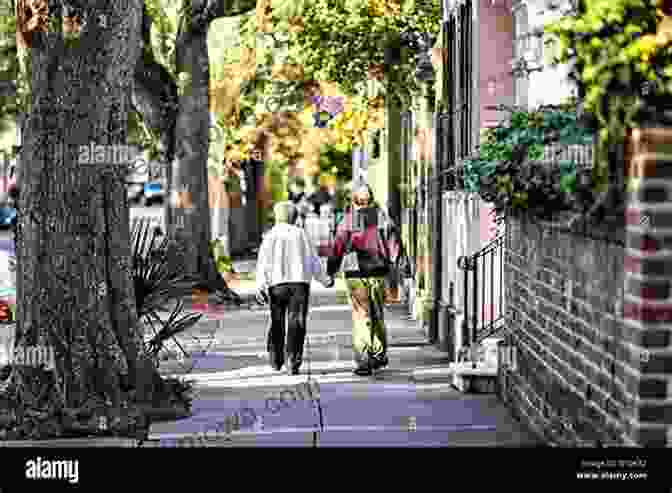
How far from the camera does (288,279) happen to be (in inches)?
593

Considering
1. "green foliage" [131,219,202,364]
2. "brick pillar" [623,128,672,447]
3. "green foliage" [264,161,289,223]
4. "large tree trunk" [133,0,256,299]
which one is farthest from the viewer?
"green foliage" [264,161,289,223]

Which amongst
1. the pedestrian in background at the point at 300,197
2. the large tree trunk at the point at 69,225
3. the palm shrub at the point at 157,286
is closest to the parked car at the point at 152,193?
the pedestrian in background at the point at 300,197

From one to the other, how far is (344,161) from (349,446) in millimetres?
37236

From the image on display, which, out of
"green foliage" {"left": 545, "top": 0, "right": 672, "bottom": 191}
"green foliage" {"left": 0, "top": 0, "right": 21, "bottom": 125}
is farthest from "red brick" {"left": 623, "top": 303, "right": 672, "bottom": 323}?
"green foliage" {"left": 0, "top": 0, "right": 21, "bottom": 125}

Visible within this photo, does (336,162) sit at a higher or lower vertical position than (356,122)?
lower

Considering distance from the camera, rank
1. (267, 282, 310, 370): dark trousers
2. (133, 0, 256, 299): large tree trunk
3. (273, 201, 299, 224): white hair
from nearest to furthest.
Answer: (267, 282, 310, 370): dark trousers
(273, 201, 299, 224): white hair
(133, 0, 256, 299): large tree trunk

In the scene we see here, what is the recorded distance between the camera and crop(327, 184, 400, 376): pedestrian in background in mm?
14844

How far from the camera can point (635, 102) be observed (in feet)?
Answer: 22.6

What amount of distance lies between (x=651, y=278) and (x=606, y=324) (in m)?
1.01

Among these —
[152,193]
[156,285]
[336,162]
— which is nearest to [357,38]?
[156,285]

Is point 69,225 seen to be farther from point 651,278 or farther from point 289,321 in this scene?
point 651,278

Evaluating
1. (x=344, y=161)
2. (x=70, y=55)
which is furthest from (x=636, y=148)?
(x=344, y=161)

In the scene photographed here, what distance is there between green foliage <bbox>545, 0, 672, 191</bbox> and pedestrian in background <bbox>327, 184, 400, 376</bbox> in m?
7.49

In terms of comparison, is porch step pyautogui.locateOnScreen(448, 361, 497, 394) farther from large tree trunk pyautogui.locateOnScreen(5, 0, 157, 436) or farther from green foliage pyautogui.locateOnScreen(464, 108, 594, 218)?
large tree trunk pyautogui.locateOnScreen(5, 0, 157, 436)
